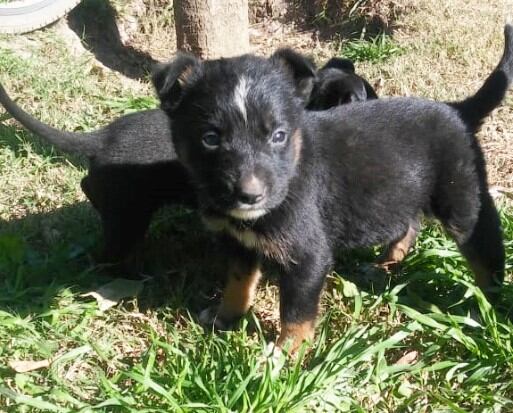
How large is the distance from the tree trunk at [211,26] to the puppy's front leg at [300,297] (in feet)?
10.5

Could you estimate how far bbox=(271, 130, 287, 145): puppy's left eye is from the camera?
12.2 feet

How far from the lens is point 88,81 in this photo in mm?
6766

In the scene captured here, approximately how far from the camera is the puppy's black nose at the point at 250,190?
3510mm

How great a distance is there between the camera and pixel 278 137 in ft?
12.3

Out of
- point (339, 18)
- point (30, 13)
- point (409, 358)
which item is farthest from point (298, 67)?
point (30, 13)

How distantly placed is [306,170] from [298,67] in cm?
55

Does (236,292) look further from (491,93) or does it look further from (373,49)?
(373,49)

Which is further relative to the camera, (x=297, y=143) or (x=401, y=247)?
(x=401, y=247)

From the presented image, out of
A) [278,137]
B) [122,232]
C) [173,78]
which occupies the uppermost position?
[173,78]

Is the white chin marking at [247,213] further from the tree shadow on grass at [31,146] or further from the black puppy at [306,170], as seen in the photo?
the tree shadow on grass at [31,146]

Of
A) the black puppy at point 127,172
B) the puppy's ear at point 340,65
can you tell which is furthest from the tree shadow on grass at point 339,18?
the black puppy at point 127,172

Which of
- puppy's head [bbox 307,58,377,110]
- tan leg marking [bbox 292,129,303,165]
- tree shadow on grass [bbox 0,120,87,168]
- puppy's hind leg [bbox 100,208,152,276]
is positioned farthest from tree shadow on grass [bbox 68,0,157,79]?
tan leg marking [bbox 292,129,303,165]

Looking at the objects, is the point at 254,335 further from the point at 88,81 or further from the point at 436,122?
the point at 88,81

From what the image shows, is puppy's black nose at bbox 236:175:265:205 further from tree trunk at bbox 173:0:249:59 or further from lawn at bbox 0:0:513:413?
tree trunk at bbox 173:0:249:59
